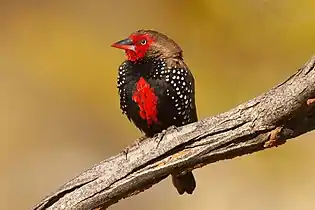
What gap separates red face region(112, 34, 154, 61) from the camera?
237 cm

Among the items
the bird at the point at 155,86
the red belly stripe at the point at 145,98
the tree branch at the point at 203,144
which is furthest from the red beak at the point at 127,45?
the tree branch at the point at 203,144

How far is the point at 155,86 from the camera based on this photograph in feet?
7.51

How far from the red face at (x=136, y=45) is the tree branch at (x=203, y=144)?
42cm

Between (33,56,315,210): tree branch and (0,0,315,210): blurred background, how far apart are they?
1.17 m

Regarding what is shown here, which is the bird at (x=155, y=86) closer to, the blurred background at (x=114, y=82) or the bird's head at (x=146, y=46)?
the bird's head at (x=146, y=46)

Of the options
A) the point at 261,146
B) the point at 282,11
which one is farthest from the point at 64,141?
the point at 261,146

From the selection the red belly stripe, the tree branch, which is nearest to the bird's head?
the red belly stripe

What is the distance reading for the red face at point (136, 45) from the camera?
237cm

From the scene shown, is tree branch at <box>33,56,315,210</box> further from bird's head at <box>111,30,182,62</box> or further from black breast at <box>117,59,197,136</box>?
bird's head at <box>111,30,182,62</box>

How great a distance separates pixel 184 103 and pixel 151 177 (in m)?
0.46

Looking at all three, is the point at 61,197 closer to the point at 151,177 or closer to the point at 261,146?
the point at 151,177

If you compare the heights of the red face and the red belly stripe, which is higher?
the red face

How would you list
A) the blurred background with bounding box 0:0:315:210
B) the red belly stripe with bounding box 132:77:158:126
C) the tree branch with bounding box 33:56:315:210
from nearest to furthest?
the tree branch with bounding box 33:56:315:210 < the red belly stripe with bounding box 132:77:158:126 < the blurred background with bounding box 0:0:315:210

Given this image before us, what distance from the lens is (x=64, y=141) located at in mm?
3225
